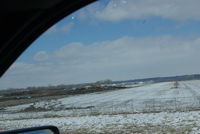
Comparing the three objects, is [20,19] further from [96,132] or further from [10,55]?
[96,132]

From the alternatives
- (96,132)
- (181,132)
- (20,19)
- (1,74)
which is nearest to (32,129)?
(1,74)

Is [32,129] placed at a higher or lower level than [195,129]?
higher

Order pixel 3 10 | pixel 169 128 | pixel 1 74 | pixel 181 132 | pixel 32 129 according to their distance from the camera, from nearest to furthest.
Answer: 1. pixel 32 129
2. pixel 3 10
3. pixel 1 74
4. pixel 181 132
5. pixel 169 128

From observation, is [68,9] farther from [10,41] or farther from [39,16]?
[10,41]

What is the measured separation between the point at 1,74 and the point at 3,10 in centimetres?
44

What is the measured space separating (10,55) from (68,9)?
1.61ft

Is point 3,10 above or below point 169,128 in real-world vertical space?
above

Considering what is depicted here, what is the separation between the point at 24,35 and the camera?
227 cm

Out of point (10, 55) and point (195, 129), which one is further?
point (195, 129)

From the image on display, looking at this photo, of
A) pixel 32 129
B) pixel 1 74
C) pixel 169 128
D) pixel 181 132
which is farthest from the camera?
pixel 169 128

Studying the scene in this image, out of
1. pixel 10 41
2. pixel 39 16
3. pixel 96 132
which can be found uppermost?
pixel 39 16

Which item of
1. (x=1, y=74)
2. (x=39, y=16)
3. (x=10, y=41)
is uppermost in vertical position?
(x=39, y=16)

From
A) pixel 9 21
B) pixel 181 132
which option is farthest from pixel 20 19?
pixel 181 132

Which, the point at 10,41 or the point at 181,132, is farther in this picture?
the point at 181,132
